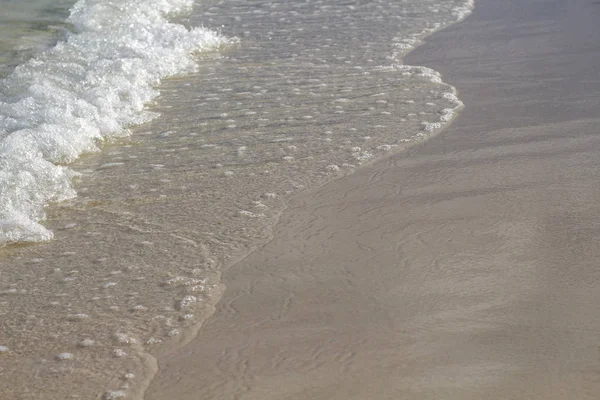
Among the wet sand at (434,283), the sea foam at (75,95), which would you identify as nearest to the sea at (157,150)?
the sea foam at (75,95)

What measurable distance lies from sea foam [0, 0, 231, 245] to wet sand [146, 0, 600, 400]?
4.71 feet

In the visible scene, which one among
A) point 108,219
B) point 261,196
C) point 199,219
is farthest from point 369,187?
point 108,219

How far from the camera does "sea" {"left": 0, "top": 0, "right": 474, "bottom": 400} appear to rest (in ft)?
11.3

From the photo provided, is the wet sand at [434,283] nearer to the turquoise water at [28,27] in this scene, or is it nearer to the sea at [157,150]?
the sea at [157,150]

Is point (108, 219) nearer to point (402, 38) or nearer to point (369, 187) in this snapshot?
point (369, 187)

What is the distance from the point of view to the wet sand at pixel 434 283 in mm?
A: 2920

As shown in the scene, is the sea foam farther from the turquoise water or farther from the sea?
the turquoise water

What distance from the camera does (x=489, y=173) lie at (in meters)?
4.75

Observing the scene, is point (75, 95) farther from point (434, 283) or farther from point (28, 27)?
point (434, 283)

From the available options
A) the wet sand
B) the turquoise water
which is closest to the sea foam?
the turquoise water

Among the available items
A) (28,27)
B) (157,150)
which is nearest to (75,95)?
(157,150)

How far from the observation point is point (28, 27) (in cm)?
969

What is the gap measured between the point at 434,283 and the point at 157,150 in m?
2.60

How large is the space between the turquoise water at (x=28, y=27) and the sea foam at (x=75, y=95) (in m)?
0.22
